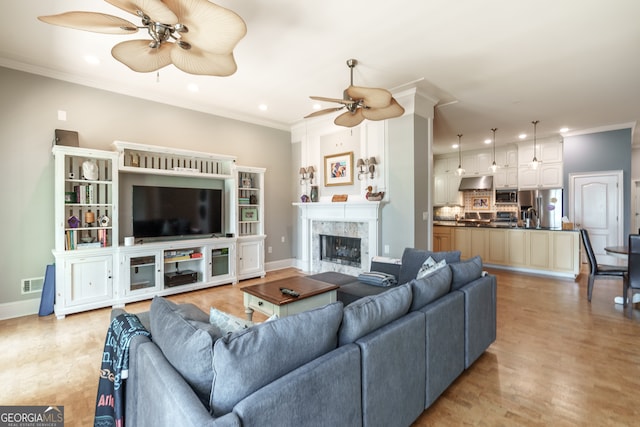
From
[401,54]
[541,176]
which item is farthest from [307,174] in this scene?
[541,176]

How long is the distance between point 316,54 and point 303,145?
2872 mm

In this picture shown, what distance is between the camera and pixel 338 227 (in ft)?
18.2

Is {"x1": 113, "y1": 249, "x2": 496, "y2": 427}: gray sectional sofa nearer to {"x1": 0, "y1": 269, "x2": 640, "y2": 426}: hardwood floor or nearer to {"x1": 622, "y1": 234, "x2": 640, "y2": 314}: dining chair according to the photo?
{"x1": 0, "y1": 269, "x2": 640, "y2": 426}: hardwood floor

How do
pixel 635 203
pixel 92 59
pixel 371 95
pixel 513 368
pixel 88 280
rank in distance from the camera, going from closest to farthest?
1. pixel 513 368
2. pixel 371 95
3. pixel 92 59
4. pixel 88 280
5. pixel 635 203

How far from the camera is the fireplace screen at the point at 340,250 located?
539 cm

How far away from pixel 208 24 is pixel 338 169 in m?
3.86

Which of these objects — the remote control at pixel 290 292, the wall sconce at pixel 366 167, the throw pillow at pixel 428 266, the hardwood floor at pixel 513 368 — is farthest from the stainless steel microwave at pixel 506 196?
the remote control at pixel 290 292

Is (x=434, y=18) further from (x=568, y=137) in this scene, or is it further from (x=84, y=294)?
(x=568, y=137)

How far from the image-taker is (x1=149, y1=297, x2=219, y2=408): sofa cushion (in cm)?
109

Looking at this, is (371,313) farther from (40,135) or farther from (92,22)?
(40,135)

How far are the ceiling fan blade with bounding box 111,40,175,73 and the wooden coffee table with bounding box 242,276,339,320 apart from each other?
2111mm

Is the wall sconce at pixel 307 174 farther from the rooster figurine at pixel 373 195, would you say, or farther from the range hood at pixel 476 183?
the range hood at pixel 476 183

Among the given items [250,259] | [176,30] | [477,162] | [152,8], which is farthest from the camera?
[477,162]

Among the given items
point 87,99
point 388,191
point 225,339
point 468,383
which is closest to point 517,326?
point 468,383
